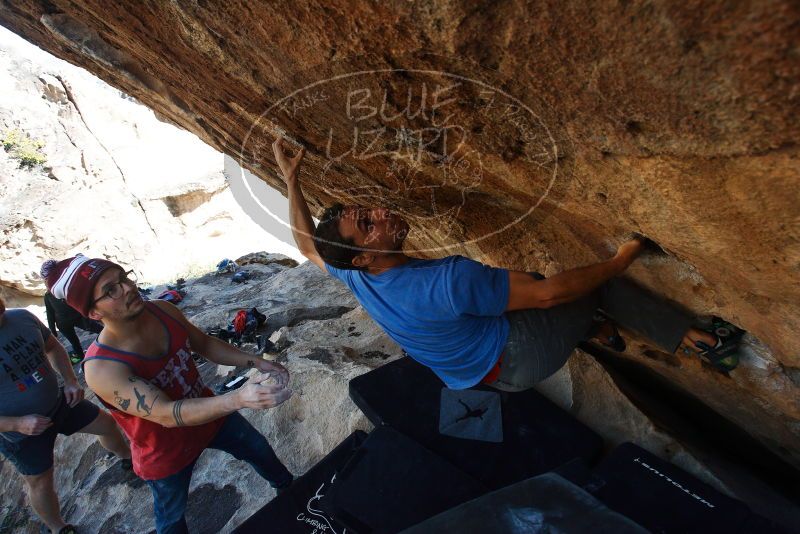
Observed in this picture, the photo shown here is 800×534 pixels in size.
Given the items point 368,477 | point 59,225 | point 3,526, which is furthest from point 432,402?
point 59,225

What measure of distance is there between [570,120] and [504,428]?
1.78 m

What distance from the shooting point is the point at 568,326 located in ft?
6.34

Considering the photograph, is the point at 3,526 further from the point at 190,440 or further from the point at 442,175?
the point at 442,175

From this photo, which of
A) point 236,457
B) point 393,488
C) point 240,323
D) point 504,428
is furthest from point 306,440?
point 240,323

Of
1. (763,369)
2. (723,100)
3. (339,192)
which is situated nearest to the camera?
(723,100)

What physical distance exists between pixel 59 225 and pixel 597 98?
1390cm

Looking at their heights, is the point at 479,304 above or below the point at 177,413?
above

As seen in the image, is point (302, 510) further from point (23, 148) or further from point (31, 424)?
point (23, 148)

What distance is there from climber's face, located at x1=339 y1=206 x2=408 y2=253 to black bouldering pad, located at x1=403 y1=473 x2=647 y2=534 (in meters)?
0.95

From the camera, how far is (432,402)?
105 inches

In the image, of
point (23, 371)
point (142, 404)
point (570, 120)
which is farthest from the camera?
point (23, 371)

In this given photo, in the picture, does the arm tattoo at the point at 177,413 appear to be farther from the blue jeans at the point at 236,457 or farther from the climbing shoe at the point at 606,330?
the climbing shoe at the point at 606,330

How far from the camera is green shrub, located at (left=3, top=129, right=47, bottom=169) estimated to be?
1077 centimetres

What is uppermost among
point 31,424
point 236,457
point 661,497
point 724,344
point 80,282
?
point 80,282
